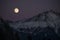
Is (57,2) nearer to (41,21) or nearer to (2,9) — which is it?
(41,21)

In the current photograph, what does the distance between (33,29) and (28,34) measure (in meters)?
0.10

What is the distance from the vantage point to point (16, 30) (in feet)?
6.62

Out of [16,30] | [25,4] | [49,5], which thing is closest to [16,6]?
[25,4]

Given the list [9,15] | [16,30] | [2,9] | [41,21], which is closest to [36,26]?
[41,21]

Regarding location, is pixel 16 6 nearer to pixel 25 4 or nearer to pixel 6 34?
pixel 25 4

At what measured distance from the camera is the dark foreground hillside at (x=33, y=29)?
6.52 feet

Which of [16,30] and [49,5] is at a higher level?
[49,5]

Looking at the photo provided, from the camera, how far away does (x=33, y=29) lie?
2.02 metres

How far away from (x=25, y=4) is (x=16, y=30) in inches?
15.9

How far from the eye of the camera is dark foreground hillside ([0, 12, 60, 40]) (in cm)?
199

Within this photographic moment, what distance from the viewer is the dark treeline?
1.98 meters

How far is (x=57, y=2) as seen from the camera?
207 centimetres

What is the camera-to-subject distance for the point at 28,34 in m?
2.00

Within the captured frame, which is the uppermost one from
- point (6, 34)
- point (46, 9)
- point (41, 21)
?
point (46, 9)
